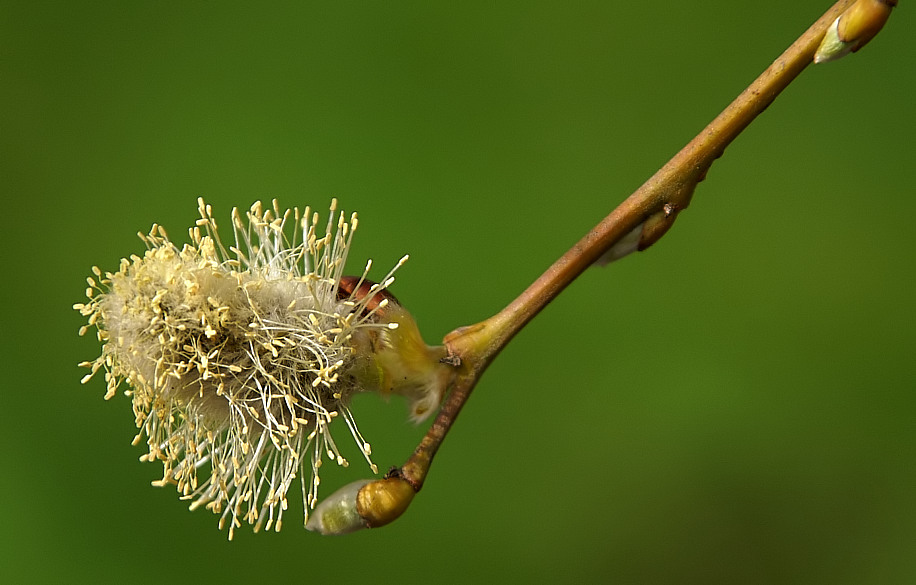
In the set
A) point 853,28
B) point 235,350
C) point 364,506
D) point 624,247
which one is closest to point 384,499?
point 364,506

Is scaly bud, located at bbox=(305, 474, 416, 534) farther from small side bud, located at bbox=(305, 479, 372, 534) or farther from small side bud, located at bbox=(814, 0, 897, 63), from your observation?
small side bud, located at bbox=(814, 0, 897, 63)

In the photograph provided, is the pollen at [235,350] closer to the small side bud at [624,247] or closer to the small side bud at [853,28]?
the small side bud at [624,247]

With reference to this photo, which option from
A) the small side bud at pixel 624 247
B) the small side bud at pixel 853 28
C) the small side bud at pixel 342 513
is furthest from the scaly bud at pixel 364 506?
the small side bud at pixel 853 28

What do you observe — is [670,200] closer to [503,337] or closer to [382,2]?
[503,337]

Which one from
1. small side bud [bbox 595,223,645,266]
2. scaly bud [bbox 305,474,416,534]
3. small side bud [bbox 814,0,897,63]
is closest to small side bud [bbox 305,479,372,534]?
scaly bud [bbox 305,474,416,534]

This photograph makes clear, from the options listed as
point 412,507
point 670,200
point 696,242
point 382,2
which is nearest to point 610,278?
point 696,242
